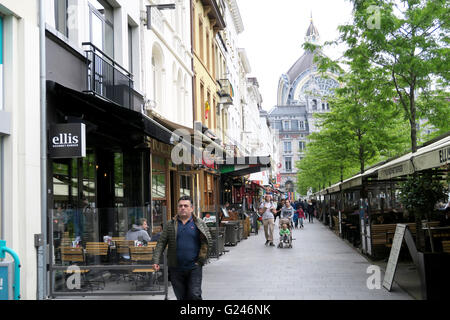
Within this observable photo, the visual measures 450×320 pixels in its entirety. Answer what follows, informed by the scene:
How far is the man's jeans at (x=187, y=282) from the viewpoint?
22.2 ft

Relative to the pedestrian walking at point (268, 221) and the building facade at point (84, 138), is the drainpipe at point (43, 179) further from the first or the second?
the pedestrian walking at point (268, 221)

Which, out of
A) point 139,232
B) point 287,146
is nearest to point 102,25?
point 139,232

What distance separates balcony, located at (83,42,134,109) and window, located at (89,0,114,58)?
42 cm

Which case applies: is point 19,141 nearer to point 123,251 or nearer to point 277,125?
point 123,251

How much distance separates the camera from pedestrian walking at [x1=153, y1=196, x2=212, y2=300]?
266 inches

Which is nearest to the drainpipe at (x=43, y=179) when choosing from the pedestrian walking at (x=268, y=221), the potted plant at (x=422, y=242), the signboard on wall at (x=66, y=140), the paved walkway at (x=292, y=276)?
the signboard on wall at (x=66, y=140)

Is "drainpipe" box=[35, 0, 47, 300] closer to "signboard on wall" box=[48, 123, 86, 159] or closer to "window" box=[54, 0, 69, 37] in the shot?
"signboard on wall" box=[48, 123, 86, 159]

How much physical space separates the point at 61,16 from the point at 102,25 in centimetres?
258

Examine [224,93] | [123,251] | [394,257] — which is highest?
[224,93]

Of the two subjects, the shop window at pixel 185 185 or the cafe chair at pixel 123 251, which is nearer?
the cafe chair at pixel 123 251

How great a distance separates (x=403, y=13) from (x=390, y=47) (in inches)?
44.2

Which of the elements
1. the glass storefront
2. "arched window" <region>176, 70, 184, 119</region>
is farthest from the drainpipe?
"arched window" <region>176, 70, 184, 119</region>

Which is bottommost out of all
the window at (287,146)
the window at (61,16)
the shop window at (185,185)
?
the shop window at (185,185)

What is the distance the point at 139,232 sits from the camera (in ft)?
32.2
